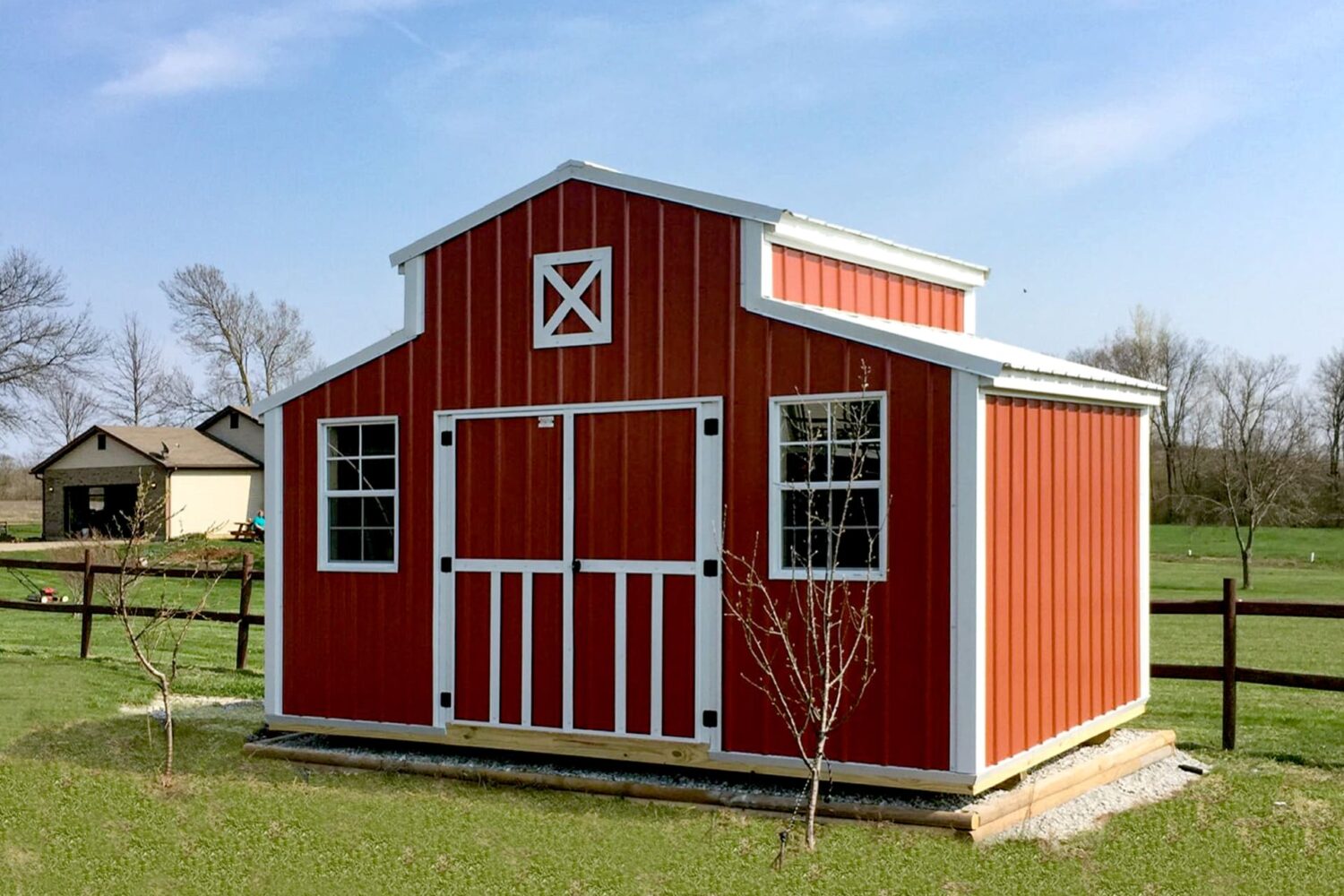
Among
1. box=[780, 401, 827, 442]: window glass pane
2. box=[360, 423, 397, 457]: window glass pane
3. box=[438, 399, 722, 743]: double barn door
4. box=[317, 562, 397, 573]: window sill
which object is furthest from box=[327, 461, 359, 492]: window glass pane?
box=[780, 401, 827, 442]: window glass pane

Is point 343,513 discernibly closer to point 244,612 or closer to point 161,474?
point 244,612

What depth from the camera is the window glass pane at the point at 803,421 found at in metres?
9.44

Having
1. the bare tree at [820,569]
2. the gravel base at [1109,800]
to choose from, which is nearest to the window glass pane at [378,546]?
the bare tree at [820,569]

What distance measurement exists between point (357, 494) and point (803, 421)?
384 centimetres

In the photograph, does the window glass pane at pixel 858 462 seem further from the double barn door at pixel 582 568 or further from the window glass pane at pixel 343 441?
the window glass pane at pixel 343 441

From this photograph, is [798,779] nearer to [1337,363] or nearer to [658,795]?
[658,795]

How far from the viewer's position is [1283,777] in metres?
10.2

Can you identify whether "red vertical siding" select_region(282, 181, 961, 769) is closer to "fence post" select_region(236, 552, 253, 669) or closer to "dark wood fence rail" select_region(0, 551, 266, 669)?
"dark wood fence rail" select_region(0, 551, 266, 669)

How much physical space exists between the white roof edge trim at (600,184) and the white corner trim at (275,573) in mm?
1894

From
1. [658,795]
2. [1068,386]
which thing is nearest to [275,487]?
[658,795]

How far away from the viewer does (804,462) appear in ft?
31.2

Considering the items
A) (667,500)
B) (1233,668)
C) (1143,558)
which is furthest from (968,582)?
(1233,668)

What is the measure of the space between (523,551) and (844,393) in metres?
2.77

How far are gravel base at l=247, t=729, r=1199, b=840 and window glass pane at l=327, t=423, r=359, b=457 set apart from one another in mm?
2326
